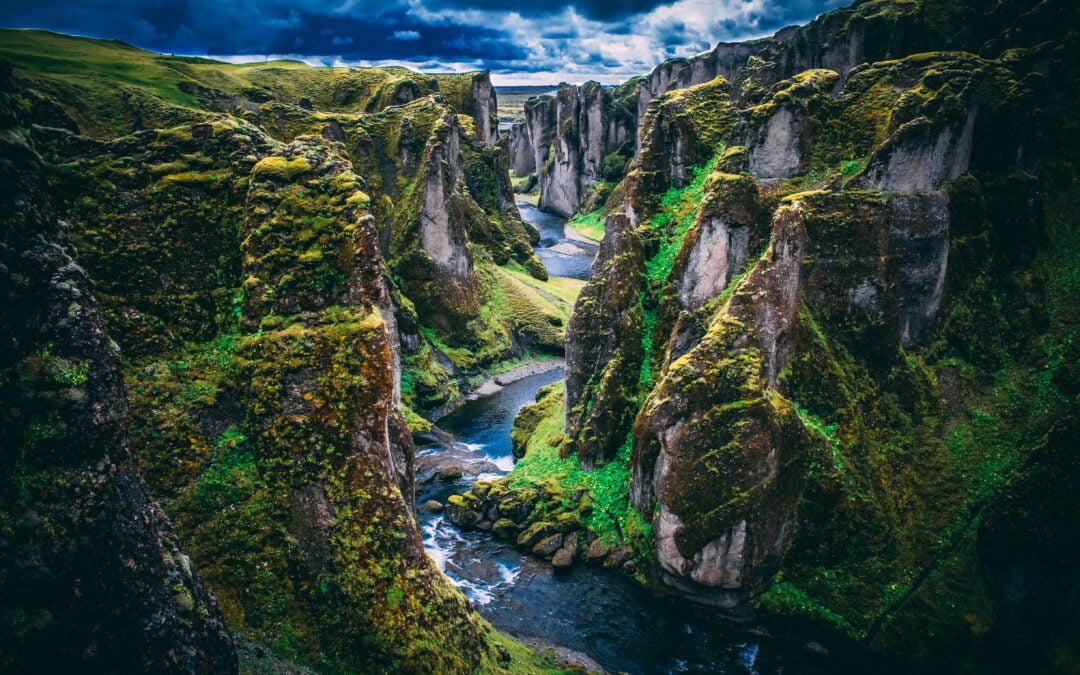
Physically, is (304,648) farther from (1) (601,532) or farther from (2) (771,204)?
(2) (771,204)

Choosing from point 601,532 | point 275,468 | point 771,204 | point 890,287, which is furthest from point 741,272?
point 275,468

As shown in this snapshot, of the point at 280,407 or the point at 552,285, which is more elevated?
the point at 280,407

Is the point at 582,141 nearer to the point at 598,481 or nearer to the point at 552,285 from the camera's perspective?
the point at 552,285

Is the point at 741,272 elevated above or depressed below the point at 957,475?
above

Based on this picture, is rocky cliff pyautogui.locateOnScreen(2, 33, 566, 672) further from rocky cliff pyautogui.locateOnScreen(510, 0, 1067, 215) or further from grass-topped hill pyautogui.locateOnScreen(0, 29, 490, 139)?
rocky cliff pyautogui.locateOnScreen(510, 0, 1067, 215)

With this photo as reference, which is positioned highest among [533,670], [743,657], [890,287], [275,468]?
[890,287]

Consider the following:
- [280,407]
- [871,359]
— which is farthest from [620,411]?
[280,407]
